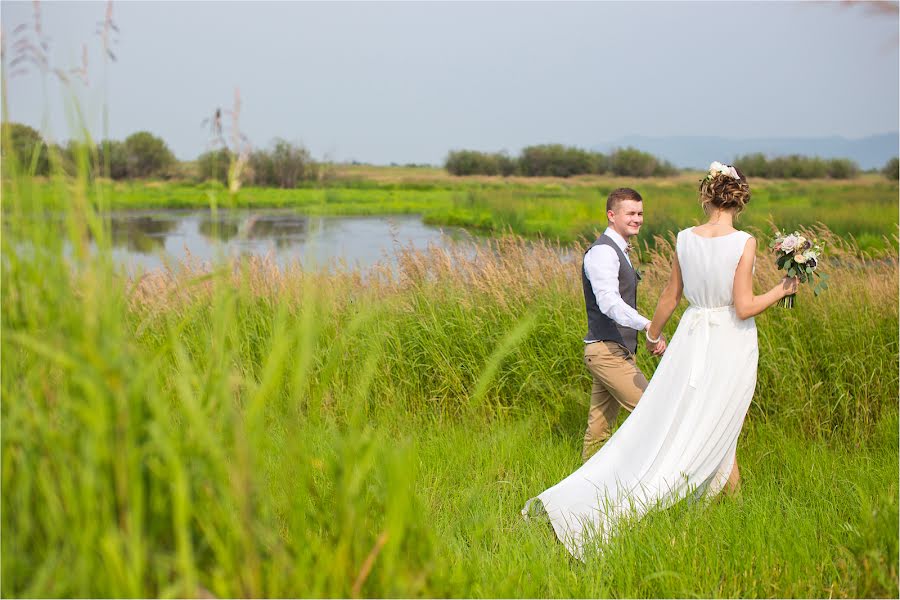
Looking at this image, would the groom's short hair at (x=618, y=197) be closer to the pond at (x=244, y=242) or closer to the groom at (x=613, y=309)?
the groom at (x=613, y=309)

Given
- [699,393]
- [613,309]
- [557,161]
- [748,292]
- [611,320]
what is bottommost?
[699,393]

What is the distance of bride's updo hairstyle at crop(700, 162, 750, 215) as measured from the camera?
441cm

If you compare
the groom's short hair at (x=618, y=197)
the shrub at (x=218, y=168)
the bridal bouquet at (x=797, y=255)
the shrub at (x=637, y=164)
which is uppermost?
the shrub at (x=637, y=164)

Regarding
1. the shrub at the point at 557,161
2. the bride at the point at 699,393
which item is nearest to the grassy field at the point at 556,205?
the bride at the point at 699,393

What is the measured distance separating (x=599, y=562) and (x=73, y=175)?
2681 mm

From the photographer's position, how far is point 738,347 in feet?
14.7

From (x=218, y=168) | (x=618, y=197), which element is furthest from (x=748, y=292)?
(x=218, y=168)

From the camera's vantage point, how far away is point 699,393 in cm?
446

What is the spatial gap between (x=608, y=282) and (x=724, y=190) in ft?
2.92

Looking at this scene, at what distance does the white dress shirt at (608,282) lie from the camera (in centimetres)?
486

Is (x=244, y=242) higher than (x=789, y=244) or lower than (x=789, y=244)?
higher

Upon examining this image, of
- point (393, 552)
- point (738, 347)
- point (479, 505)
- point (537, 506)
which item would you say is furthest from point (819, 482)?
point (393, 552)

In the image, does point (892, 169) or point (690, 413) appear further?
point (892, 169)

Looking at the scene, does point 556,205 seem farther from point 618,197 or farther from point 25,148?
point 25,148
